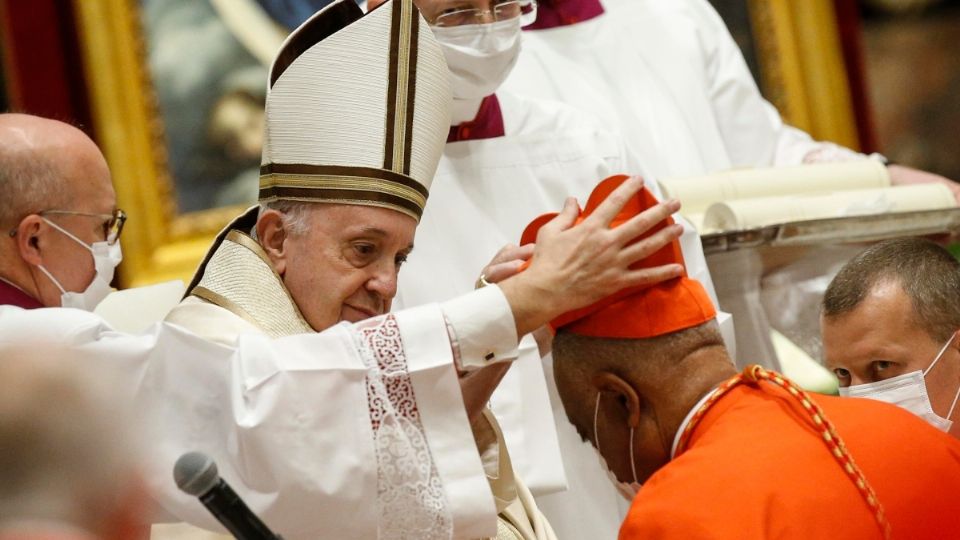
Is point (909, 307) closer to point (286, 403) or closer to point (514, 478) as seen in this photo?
point (514, 478)

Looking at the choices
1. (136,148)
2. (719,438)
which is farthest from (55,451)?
(136,148)

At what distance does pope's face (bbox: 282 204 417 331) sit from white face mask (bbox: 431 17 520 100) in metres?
0.91

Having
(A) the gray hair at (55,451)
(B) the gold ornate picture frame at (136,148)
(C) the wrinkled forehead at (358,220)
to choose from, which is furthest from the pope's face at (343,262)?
(B) the gold ornate picture frame at (136,148)

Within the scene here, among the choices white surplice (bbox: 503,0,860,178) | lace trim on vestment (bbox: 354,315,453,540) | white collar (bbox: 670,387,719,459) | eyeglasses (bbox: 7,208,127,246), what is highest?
eyeglasses (bbox: 7,208,127,246)

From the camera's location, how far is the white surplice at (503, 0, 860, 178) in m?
5.25

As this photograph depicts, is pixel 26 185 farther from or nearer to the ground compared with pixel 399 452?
farther from the ground

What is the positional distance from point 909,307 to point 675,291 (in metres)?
0.84

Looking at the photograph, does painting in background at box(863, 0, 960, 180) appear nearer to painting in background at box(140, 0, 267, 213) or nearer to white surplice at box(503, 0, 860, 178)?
white surplice at box(503, 0, 860, 178)

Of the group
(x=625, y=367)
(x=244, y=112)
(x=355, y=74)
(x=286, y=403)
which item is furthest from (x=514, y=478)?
(x=244, y=112)

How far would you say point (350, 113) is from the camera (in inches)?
125

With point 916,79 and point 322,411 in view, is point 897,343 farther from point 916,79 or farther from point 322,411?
point 916,79

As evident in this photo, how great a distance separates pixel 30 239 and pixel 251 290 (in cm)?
51

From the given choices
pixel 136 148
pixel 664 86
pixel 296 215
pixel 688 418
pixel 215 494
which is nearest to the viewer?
pixel 215 494

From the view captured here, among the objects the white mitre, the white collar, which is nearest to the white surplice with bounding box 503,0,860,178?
the white mitre
